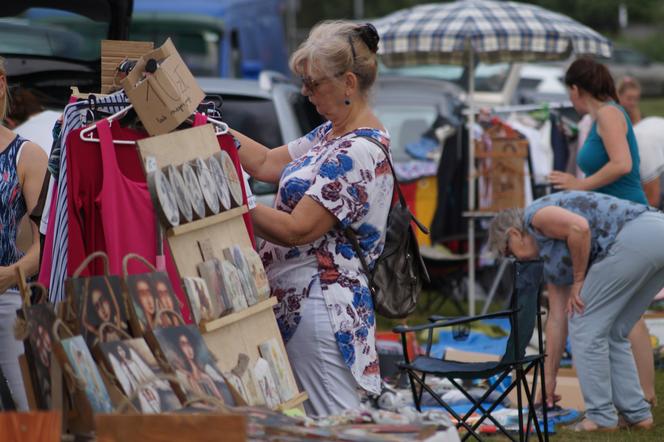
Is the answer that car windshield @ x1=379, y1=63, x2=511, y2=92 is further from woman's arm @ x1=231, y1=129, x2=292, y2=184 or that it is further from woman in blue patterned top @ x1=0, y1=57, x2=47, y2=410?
woman in blue patterned top @ x1=0, y1=57, x2=47, y2=410

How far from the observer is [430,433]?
306 centimetres

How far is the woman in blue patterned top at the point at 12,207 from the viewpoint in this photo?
4.29m

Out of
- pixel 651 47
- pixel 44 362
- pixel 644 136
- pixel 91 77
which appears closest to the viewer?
pixel 44 362

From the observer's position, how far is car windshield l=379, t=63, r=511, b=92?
1571 centimetres

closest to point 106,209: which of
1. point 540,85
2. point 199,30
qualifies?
point 199,30

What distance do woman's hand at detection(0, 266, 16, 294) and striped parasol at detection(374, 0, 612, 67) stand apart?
673cm

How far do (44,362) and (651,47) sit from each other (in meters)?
35.9

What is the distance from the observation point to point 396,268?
425 cm

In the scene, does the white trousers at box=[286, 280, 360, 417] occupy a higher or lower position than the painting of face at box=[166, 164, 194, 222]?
lower

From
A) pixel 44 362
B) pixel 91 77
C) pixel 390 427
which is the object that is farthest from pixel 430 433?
pixel 91 77

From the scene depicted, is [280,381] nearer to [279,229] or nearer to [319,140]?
[279,229]

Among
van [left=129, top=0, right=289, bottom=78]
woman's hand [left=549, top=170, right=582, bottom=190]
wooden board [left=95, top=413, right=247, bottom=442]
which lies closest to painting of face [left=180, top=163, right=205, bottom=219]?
wooden board [left=95, top=413, right=247, bottom=442]

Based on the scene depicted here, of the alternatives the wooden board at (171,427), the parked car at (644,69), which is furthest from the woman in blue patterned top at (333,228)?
the parked car at (644,69)

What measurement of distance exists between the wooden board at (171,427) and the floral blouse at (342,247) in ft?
4.21
